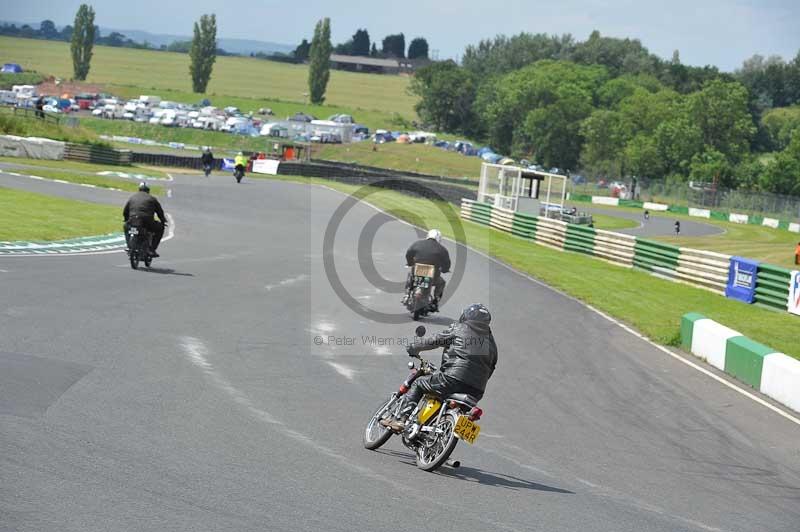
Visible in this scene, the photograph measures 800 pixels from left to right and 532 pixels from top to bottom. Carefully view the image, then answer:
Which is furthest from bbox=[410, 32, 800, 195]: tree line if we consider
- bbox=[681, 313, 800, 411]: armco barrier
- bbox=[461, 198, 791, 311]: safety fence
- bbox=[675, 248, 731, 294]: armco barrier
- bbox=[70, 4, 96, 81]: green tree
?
bbox=[681, 313, 800, 411]: armco barrier

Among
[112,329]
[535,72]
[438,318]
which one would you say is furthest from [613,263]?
[535,72]

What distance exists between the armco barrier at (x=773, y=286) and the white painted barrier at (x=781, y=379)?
36.7ft

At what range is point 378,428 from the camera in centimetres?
1062

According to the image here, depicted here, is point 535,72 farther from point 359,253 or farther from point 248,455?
point 248,455

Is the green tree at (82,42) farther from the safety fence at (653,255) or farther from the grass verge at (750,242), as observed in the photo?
the safety fence at (653,255)

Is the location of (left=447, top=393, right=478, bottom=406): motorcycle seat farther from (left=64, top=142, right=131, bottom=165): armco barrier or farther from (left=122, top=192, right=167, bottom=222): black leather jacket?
(left=64, top=142, right=131, bottom=165): armco barrier

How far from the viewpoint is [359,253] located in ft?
101

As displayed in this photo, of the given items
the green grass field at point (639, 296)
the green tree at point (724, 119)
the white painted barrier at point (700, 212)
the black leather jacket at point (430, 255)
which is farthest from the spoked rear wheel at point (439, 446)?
the green tree at point (724, 119)

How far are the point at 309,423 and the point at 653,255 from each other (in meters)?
26.0

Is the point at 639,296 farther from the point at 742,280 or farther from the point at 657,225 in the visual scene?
the point at 657,225

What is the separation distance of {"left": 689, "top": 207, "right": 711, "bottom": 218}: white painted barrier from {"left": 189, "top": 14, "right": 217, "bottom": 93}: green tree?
87074mm

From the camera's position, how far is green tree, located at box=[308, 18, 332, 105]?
6255 inches

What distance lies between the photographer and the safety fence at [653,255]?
93.6ft

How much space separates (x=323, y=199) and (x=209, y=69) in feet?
360
